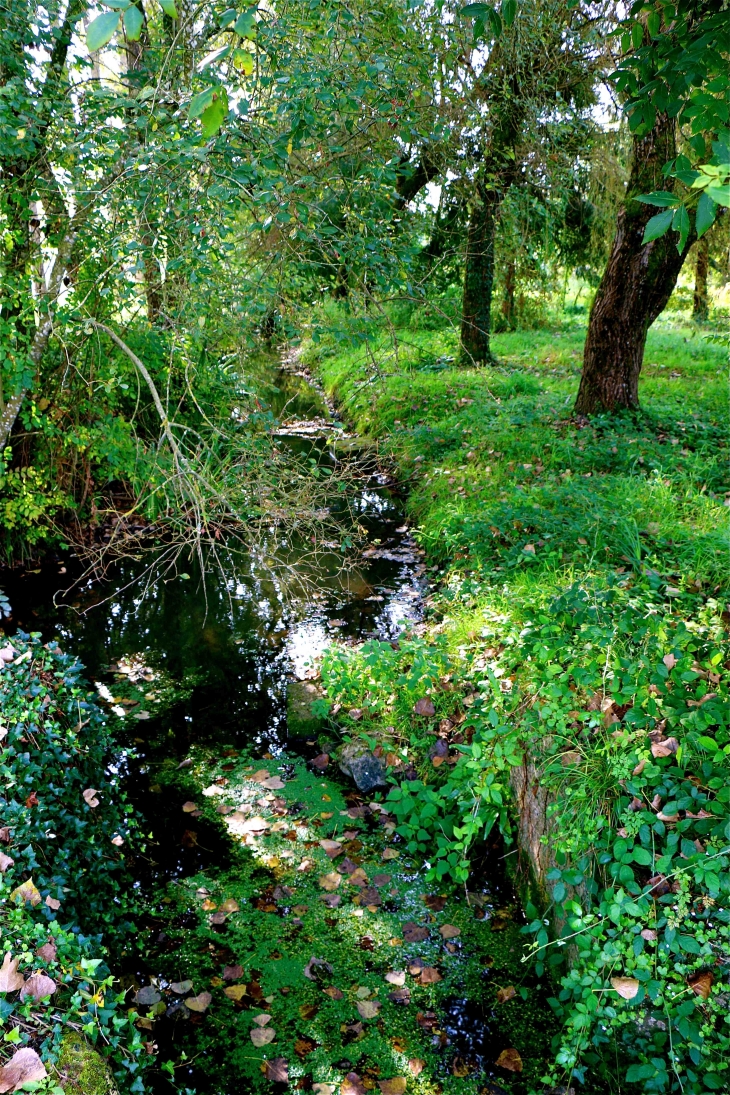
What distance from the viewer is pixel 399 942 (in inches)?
128

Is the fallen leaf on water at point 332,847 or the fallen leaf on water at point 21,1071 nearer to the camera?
the fallen leaf on water at point 21,1071

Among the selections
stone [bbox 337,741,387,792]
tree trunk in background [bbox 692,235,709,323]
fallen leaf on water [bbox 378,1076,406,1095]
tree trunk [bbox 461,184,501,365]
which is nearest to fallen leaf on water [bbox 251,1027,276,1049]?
fallen leaf on water [bbox 378,1076,406,1095]

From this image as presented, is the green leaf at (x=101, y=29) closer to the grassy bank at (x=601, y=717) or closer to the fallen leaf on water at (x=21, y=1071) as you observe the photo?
the fallen leaf on water at (x=21, y=1071)

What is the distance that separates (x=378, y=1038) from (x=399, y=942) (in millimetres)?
475

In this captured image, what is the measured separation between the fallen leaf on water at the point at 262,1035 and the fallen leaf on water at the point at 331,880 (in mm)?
749

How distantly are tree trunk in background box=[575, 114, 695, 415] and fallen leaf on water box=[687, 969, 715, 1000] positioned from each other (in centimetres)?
642

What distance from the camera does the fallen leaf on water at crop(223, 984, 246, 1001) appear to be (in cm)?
300

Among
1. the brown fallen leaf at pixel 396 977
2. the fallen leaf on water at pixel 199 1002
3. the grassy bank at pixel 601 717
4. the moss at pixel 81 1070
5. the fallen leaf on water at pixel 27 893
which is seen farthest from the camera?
the brown fallen leaf at pixel 396 977

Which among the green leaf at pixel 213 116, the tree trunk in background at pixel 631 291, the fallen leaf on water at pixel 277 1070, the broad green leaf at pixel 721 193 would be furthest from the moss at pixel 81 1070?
the tree trunk in background at pixel 631 291

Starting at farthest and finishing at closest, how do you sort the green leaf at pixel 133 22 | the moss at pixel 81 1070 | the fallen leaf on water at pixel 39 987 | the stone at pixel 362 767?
1. the stone at pixel 362 767
2. the fallen leaf on water at pixel 39 987
3. the moss at pixel 81 1070
4. the green leaf at pixel 133 22

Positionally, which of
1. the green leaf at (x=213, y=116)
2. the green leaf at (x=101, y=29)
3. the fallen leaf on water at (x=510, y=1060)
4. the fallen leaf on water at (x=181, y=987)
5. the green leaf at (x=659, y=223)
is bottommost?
the fallen leaf on water at (x=181, y=987)

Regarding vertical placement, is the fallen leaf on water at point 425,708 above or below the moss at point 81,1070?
below

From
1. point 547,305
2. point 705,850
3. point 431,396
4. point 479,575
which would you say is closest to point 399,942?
point 705,850

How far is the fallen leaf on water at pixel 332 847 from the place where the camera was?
375 centimetres
